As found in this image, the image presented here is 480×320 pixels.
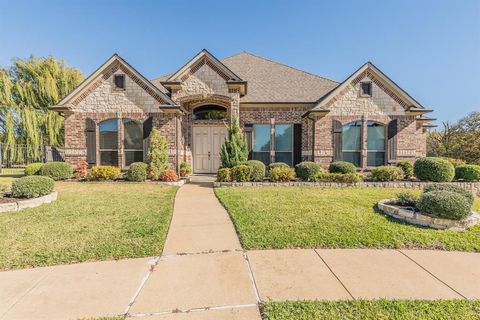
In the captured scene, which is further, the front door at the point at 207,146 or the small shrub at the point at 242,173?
the front door at the point at 207,146

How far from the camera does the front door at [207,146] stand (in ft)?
42.9

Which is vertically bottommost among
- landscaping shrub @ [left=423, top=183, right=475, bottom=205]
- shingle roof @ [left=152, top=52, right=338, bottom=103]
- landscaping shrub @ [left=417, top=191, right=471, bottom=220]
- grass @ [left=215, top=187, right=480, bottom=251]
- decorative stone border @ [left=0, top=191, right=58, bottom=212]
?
grass @ [left=215, top=187, right=480, bottom=251]

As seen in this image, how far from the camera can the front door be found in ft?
42.9

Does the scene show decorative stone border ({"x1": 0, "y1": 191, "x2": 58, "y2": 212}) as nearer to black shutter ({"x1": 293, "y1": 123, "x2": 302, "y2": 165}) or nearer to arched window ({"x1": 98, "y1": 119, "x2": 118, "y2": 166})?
arched window ({"x1": 98, "y1": 119, "x2": 118, "y2": 166})

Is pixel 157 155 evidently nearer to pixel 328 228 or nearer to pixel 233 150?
pixel 233 150

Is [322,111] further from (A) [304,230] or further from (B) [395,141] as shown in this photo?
(A) [304,230]

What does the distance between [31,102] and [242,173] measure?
21.2 m

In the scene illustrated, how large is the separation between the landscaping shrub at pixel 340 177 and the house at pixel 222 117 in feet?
8.32

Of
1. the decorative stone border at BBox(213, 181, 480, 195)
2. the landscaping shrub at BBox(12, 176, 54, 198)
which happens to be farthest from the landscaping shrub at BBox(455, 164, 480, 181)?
the landscaping shrub at BBox(12, 176, 54, 198)

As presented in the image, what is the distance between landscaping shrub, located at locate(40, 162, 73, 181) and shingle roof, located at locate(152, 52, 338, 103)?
6.63 meters

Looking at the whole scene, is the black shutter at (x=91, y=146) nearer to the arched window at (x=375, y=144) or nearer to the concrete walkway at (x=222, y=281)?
the concrete walkway at (x=222, y=281)

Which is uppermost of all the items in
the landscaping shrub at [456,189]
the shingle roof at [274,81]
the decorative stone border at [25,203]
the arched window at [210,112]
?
the shingle roof at [274,81]

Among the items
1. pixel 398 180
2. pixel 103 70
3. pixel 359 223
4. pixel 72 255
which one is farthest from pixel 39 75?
pixel 398 180

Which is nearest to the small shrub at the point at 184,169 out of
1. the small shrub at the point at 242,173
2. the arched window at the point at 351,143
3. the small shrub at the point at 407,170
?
the small shrub at the point at 242,173
